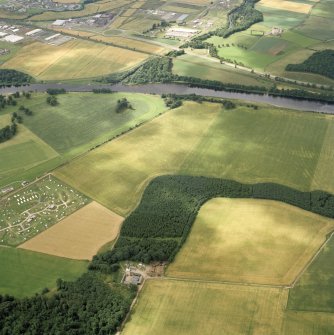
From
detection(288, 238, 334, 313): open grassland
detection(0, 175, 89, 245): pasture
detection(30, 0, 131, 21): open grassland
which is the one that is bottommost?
detection(288, 238, 334, 313): open grassland

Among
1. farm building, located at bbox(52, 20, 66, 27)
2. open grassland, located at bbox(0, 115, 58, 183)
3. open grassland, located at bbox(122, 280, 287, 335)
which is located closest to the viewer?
open grassland, located at bbox(122, 280, 287, 335)

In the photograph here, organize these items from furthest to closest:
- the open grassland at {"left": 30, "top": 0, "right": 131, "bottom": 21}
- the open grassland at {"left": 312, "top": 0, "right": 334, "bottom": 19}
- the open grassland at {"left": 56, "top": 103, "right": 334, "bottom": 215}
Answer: the open grassland at {"left": 30, "top": 0, "right": 131, "bottom": 21}, the open grassland at {"left": 312, "top": 0, "right": 334, "bottom": 19}, the open grassland at {"left": 56, "top": 103, "right": 334, "bottom": 215}

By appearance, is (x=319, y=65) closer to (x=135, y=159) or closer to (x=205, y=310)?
(x=135, y=159)

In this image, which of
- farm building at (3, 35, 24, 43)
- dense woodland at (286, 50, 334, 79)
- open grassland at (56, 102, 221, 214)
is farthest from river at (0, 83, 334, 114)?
farm building at (3, 35, 24, 43)

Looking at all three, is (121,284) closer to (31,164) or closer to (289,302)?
(289,302)

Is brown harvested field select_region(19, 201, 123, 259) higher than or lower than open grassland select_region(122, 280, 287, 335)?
higher

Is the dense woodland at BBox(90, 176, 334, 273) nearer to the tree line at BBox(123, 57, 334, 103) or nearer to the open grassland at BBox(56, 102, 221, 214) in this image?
the open grassland at BBox(56, 102, 221, 214)

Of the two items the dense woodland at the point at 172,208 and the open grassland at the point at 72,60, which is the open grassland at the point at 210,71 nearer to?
the open grassland at the point at 72,60

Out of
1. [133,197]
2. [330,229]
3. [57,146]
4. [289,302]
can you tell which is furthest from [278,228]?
[57,146]

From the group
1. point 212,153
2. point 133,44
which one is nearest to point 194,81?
point 133,44
